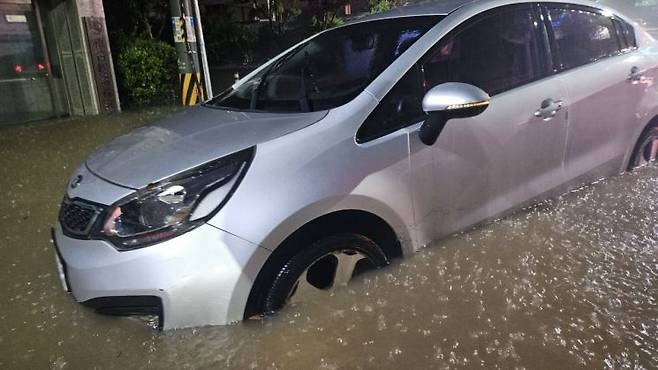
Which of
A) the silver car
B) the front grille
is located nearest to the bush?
the silver car

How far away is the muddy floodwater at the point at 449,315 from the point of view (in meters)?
2.20

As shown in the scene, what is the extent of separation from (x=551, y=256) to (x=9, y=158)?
21.2ft

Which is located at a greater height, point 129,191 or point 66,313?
point 129,191

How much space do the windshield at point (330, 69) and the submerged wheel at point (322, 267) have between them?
681mm

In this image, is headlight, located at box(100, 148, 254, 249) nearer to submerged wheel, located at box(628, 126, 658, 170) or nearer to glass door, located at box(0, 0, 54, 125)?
submerged wheel, located at box(628, 126, 658, 170)

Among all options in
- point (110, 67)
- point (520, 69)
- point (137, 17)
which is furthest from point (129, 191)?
point (137, 17)

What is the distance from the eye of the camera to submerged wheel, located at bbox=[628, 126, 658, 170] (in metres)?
3.80

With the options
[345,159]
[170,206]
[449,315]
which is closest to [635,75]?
[449,315]

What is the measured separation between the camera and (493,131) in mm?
2754

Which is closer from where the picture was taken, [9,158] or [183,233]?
[183,233]

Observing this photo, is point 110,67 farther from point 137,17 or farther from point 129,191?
point 129,191

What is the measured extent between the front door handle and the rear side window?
294 mm

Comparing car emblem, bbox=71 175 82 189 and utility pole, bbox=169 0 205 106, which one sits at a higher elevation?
utility pole, bbox=169 0 205 106

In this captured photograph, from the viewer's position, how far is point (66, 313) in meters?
2.65
